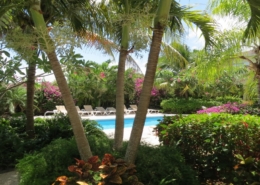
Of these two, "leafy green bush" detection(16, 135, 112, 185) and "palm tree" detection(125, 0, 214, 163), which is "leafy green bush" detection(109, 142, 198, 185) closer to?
"palm tree" detection(125, 0, 214, 163)

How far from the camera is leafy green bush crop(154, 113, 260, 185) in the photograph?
3.50 metres

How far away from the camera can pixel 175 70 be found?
25516 mm

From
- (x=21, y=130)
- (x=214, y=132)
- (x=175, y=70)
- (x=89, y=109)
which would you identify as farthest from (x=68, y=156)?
(x=175, y=70)

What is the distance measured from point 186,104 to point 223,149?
64.1ft

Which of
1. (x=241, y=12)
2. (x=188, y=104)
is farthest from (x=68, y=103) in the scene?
(x=188, y=104)

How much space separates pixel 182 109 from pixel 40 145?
17943 mm

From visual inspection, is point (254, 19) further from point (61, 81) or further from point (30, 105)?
point (30, 105)

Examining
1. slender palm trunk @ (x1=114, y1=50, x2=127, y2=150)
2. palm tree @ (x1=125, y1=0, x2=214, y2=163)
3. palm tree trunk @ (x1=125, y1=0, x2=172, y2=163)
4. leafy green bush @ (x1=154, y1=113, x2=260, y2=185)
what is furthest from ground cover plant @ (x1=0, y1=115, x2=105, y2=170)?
leafy green bush @ (x1=154, y1=113, x2=260, y2=185)

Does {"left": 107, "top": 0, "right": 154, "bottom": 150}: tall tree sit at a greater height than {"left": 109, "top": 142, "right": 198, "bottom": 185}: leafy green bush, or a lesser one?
greater

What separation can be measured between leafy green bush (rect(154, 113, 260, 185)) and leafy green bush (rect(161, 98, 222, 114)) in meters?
18.6

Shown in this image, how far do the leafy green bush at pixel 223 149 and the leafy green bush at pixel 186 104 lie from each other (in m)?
18.6

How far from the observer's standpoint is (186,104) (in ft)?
75.4

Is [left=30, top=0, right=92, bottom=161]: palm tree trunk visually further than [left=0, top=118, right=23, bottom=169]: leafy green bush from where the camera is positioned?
No

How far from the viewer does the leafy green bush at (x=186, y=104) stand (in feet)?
74.3
